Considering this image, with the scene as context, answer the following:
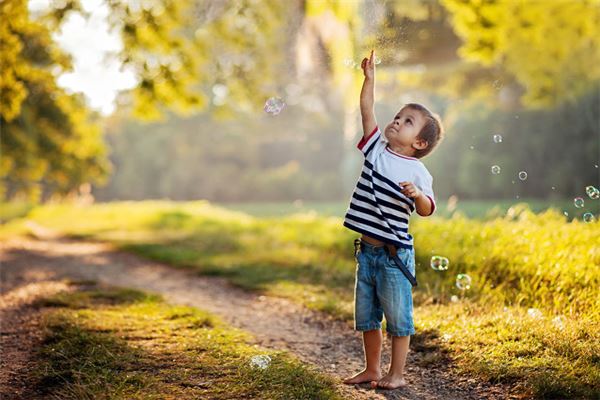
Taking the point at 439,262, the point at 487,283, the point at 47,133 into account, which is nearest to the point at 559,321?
the point at 439,262

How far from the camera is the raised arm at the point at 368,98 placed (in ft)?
11.9

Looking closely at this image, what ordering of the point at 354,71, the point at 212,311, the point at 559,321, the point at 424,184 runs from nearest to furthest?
the point at 424,184
the point at 559,321
the point at 212,311
the point at 354,71

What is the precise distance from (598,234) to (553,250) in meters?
0.49

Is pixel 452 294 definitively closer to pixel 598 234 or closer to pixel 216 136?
pixel 598 234

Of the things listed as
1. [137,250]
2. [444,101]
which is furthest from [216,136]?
[137,250]

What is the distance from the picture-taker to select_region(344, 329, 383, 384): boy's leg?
359cm

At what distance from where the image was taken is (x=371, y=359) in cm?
363

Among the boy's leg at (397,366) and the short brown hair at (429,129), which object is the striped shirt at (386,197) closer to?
the short brown hair at (429,129)

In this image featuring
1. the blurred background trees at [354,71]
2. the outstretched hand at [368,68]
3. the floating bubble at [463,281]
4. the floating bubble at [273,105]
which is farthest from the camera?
the blurred background trees at [354,71]

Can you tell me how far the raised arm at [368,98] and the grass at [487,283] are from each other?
5.33ft

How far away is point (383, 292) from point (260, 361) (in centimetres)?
90

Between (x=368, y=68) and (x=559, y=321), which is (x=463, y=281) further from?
(x=368, y=68)

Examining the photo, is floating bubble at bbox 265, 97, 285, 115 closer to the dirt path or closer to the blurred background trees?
the blurred background trees

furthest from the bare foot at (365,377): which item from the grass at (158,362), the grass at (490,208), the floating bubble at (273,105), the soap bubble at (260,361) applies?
the grass at (490,208)
